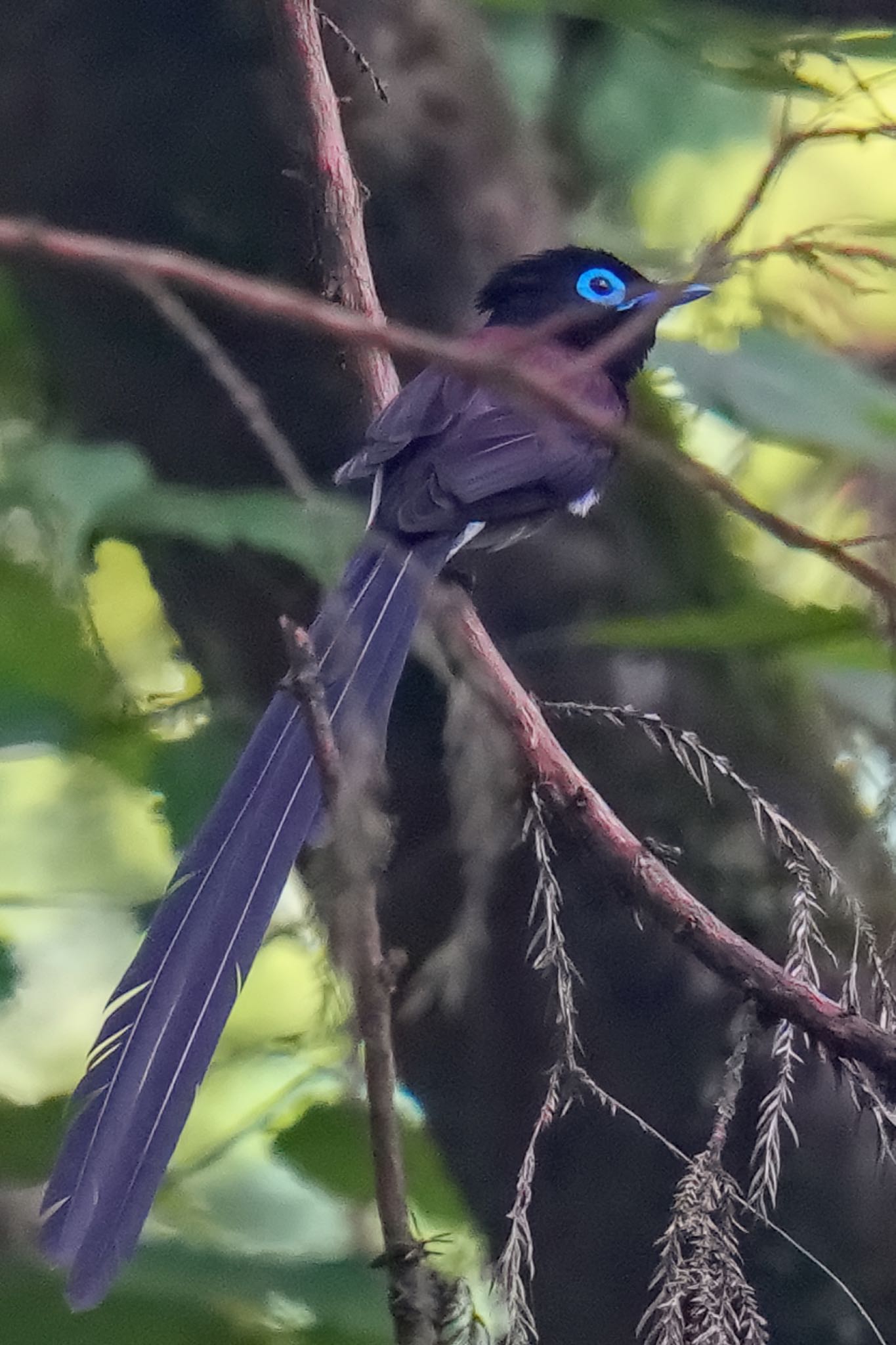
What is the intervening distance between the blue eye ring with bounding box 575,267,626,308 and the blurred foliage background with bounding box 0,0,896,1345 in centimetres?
5

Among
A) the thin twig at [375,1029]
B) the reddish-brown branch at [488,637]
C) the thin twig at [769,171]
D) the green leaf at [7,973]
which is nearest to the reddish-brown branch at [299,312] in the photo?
the reddish-brown branch at [488,637]

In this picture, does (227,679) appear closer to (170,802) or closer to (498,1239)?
(170,802)

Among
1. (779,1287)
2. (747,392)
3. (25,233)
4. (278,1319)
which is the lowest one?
(779,1287)

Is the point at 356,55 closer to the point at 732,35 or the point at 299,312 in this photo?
the point at 732,35

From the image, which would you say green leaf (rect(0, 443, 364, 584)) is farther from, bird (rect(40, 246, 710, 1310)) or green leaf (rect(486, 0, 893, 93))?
green leaf (rect(486, 0, 893, 93))

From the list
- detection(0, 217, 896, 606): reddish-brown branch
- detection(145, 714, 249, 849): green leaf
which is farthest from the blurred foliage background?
detection(0, 217, 896, 606): reddish-brown branch

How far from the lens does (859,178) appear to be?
1.32 meters

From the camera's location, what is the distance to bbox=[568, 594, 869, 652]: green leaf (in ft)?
1.92

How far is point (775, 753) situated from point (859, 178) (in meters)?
0.63

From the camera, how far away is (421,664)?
0.92m

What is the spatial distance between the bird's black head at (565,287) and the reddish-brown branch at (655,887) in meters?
0.21

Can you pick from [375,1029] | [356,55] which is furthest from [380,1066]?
[356,55]

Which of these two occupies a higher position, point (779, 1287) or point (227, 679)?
point (227, 679)

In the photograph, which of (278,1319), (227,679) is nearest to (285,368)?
(227,679)
